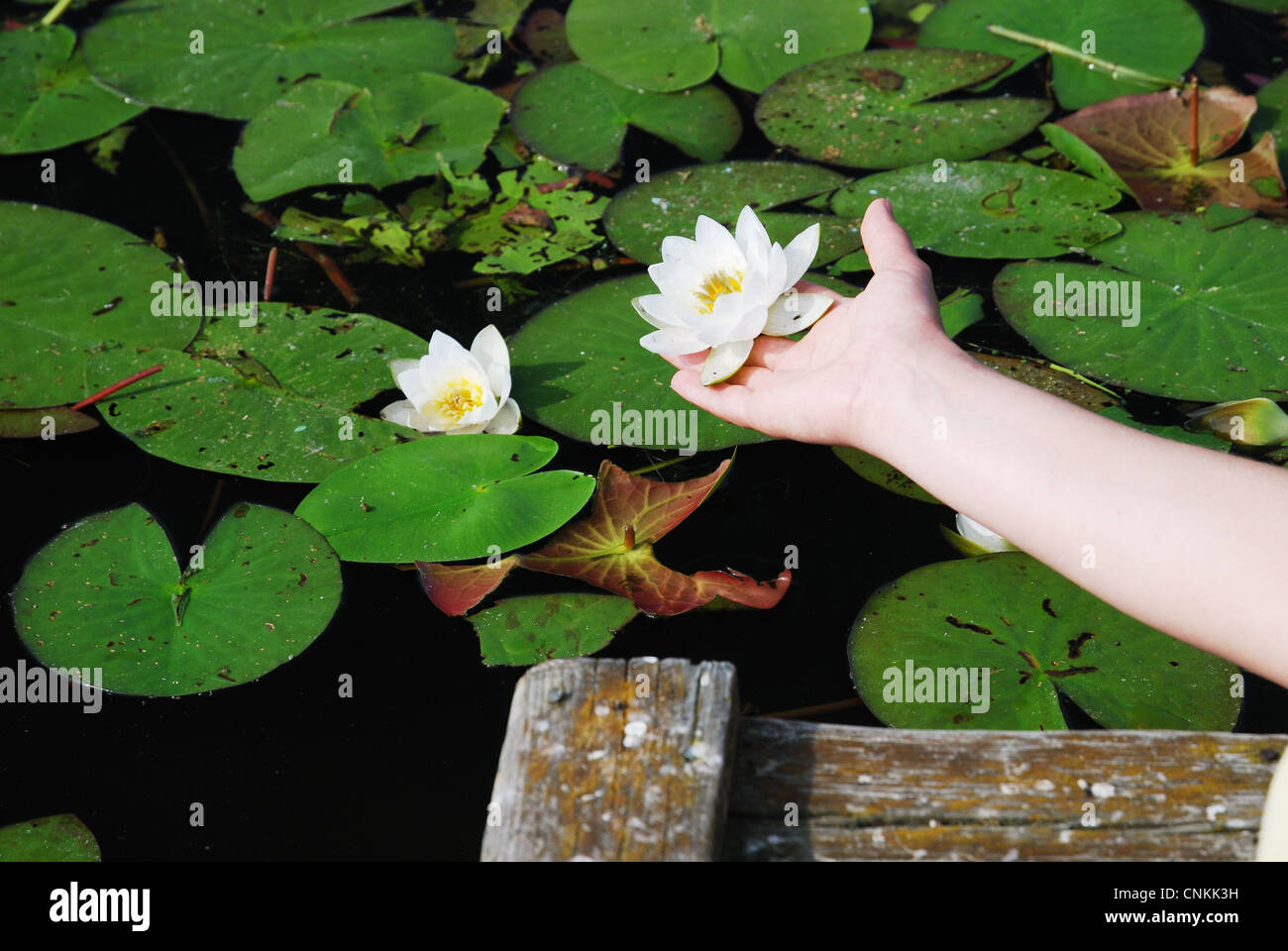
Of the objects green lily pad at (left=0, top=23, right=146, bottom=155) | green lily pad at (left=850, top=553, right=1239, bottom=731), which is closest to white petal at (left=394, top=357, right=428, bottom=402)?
green lily pad at (left=850, top=553, right=1239, bottom=731)

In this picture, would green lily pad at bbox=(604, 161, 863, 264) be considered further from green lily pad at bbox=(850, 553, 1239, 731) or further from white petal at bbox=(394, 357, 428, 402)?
green lily pad at bbox=(850, 553, 1239, 731)

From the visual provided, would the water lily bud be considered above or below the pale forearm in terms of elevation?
below

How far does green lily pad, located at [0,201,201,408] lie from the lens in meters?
2.09

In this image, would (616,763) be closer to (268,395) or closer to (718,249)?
A: (718,249)

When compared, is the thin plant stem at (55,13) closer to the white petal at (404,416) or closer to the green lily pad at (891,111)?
the white petal at (404,416)

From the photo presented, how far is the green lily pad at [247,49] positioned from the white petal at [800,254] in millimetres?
1697

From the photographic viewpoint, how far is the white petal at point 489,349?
2023mm

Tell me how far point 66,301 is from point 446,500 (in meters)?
1.12

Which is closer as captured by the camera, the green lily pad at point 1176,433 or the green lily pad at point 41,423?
the green lily pad at point 1176,433

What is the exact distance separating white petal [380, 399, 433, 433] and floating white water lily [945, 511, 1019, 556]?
3.54ft

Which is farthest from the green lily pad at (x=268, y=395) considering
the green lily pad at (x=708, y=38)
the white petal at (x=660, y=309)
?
the green lily pad at (x=708, y=38)

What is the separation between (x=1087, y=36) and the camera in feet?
9.61

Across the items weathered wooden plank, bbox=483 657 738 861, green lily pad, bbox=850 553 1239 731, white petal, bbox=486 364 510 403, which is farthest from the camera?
white petal, bbox=486 364 510 403

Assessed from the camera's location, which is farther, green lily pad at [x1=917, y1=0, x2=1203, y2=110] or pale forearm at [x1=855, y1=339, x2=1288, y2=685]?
green lily pad at [x1=917, y1=0, x2=1203, y2=110]
